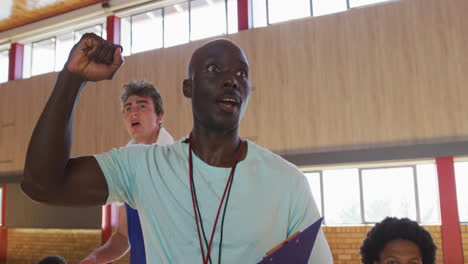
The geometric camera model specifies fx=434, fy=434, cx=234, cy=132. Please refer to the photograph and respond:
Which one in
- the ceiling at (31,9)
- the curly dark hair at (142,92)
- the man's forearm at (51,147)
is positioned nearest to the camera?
the man's forearm at (51,147)

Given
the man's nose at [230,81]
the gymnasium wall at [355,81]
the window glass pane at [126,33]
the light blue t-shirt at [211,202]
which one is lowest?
the light blue t-shirt at [211,202]

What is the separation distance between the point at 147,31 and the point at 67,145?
9.61 metres

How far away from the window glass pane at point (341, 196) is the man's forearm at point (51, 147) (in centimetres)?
738

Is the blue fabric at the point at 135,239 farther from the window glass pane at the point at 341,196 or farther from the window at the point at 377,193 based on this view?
the window glass pane at the point at 341,196

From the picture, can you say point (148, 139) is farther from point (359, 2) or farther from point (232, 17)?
point (232, 17)

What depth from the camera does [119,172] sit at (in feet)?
3.20

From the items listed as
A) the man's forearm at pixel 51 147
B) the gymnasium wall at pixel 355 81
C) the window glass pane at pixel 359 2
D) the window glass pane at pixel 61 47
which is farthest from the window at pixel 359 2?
the man's forearm at pixel 51 147

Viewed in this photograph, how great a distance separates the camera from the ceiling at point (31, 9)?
1030 cm

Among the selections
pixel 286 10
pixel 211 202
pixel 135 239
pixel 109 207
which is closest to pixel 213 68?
pixel 211 202

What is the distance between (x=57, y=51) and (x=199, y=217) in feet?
37.9

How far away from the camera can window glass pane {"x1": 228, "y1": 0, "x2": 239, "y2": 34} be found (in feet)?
29.2

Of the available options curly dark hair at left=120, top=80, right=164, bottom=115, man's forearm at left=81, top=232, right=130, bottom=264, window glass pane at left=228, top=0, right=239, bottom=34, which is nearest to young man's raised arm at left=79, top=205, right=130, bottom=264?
man's forearm at left=81, top=232, right=130, bottom=264

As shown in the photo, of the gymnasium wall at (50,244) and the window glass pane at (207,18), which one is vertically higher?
the window glass pane at (207,18)

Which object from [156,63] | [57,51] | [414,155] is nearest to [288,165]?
[414,155]
